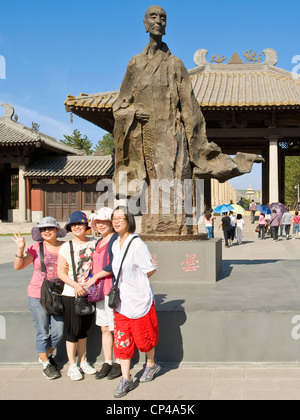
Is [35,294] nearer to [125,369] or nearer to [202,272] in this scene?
[125,369]

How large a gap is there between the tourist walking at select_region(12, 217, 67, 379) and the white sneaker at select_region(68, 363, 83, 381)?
0.11m

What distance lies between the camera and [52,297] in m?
3.47

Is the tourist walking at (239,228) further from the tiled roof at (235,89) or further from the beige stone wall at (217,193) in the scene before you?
the beige stone wall at (217,193)

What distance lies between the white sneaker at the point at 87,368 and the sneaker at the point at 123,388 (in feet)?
1.61

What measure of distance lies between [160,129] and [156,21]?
3.96 feet

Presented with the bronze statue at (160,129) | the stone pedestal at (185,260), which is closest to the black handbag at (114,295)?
the stone pedestal at (185,260)

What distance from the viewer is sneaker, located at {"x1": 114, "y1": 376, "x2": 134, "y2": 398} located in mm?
3084

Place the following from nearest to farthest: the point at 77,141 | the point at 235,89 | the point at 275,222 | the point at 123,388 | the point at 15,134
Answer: the point at 123,388 → the point at 275,222 → the point at 235,89 → the point at 15,134 → the point at 77,141

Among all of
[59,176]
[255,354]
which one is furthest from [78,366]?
[59,176]

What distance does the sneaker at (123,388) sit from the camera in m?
Result: 3.08

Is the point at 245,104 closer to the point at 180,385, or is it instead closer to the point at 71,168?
the point at 71,168

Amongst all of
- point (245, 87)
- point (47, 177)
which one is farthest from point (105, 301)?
point (47, 177)

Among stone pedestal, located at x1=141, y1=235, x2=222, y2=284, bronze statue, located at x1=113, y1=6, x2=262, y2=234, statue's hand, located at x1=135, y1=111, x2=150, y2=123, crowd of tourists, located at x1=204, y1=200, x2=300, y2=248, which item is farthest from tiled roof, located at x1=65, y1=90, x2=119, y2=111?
stone pedestal, located at x1=141, y1=235, x2=222, y2=284

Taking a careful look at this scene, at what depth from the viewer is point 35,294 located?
3.58 metres
